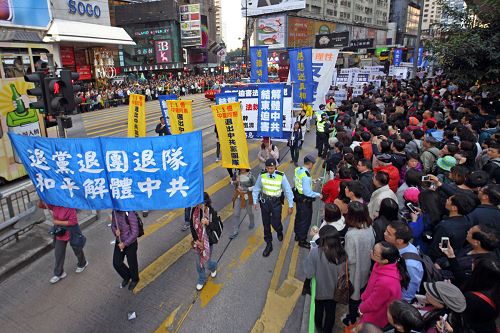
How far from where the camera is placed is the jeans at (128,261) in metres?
5.04

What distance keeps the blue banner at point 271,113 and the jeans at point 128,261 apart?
15.6ft

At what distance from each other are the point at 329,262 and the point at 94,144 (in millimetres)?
3501

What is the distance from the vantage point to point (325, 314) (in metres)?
4.09

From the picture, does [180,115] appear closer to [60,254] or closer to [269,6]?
[60,254]

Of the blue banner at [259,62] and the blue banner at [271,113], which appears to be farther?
the blue banner at [259,62]

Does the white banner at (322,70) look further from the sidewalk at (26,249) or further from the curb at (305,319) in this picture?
the curb at (305,319)

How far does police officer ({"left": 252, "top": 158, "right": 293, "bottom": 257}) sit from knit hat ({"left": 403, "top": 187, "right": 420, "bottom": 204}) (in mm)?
1933

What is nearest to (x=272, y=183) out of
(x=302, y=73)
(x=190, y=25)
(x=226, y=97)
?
(x=226, y=97)

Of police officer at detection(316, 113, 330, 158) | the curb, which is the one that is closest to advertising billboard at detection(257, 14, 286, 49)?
police officer at detection(316, 113, 330, 158)

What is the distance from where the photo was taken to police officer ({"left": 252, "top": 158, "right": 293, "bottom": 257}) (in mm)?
5906

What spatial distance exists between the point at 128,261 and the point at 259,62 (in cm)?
1335

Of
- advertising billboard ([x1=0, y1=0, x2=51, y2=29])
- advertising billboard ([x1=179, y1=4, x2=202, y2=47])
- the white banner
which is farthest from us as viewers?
advertising billboard ([x1=179, y1=4, x2=202, y2=47])

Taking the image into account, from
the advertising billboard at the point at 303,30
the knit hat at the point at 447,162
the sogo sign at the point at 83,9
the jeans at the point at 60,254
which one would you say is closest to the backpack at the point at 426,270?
the knit hat at the point at 447,162

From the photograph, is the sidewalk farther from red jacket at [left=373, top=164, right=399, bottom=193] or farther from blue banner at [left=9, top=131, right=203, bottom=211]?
red jacket at [left=373, top=164, right=399, bottom=193]
